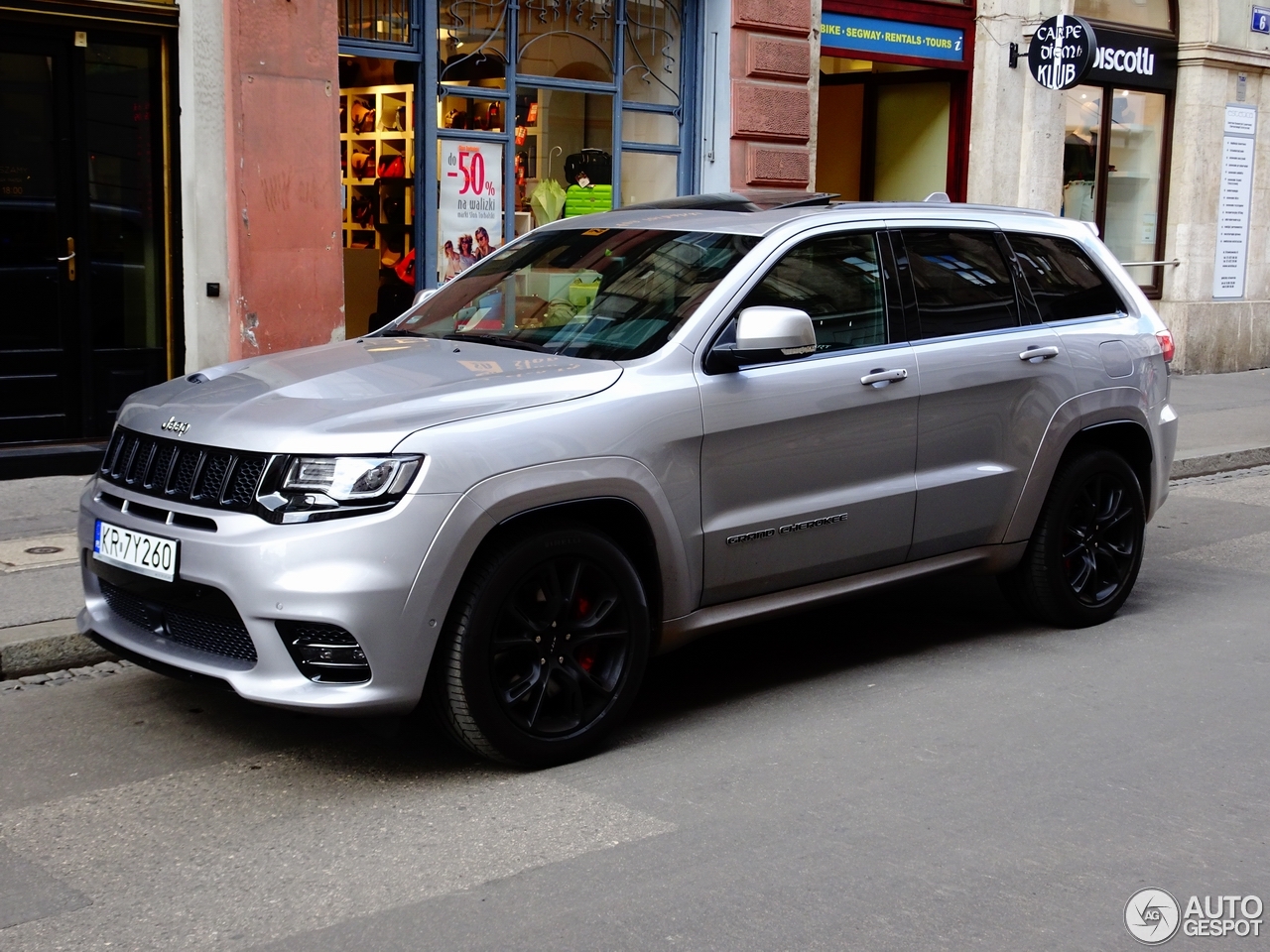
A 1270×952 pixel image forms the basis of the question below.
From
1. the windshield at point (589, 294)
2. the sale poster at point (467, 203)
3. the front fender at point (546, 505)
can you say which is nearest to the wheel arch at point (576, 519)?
the front fender at point (546, 505)

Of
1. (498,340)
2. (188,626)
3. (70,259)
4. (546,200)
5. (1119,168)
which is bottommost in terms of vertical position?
(188,626)

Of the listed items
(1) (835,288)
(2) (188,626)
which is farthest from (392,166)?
(2) (188,626)

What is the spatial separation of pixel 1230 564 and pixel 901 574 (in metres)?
3.08

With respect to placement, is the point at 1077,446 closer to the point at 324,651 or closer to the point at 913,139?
the point at 324,651

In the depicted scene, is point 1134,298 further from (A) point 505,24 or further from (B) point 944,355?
(A) point 505,24

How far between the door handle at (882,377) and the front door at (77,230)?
620 centimetres

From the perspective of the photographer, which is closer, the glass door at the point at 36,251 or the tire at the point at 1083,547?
the tire at the point at 1083,547

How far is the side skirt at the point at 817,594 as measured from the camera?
520 centimetres

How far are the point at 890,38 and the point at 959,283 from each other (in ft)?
33.4

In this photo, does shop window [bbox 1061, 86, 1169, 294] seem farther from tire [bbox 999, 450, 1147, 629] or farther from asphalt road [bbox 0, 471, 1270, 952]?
asphalt road [bbox 0, 471, 1270, 952]

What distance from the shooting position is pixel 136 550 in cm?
471

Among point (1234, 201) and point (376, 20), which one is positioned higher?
point (376, 20)

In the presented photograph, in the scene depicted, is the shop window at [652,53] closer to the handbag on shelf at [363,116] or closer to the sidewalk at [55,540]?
the handbag on shelf at [363,116]

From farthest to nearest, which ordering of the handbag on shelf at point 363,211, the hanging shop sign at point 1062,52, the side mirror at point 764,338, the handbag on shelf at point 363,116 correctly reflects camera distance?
1. the hanging shop sign at point 1062,52
2. the handbag on shelf at point 363,211
3. the handbag on shelf at point 363,116
4. the side mirror at point 764,338
